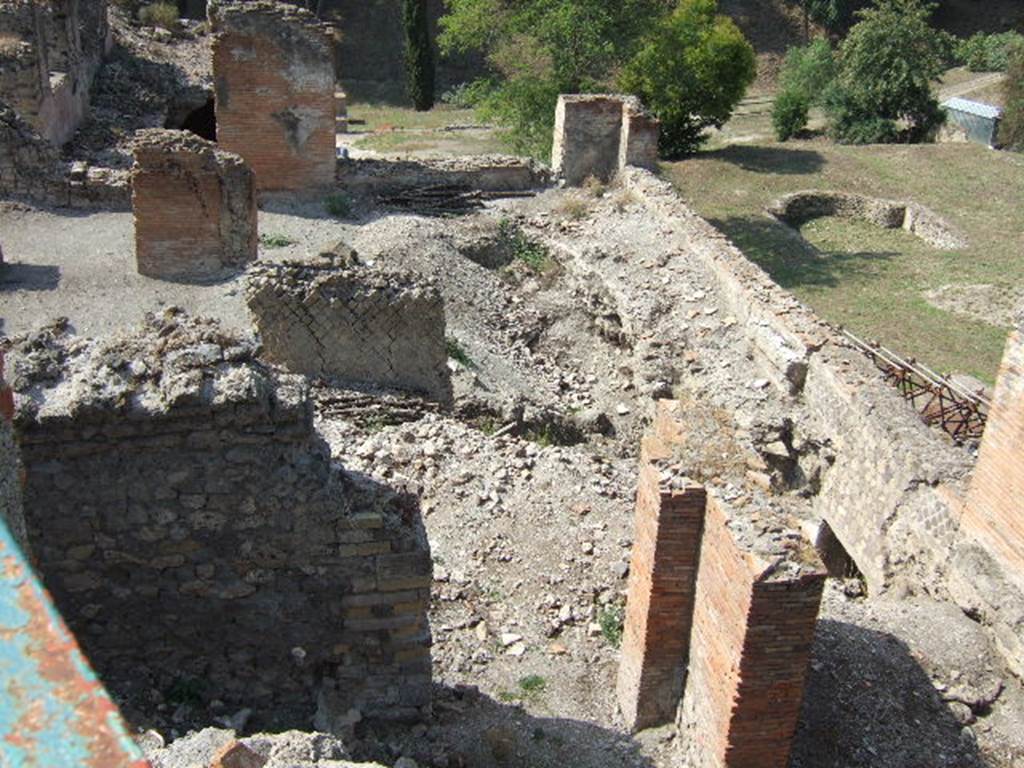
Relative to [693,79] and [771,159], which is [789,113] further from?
[693,79]

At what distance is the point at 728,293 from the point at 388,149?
14.1 meters

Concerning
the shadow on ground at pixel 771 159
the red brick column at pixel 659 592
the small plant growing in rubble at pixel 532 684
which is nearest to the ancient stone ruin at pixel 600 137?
the shadow on ground at pixel 771 159

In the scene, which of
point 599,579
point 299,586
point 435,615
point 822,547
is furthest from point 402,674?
Result: point 822,547

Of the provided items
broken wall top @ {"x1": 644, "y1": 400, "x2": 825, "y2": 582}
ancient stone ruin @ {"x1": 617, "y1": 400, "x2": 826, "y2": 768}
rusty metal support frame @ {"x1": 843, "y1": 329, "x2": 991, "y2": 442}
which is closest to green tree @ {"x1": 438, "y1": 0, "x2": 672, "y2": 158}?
rusty metal support frame @ {"x1": 843, "y1": 329, "x2": 991, "y2": 442}

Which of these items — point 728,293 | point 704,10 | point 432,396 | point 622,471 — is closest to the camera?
point 622,471

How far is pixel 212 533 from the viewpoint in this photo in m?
4.59

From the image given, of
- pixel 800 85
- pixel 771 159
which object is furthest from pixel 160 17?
pixel 800 85

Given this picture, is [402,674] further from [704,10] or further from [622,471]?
[704,10]

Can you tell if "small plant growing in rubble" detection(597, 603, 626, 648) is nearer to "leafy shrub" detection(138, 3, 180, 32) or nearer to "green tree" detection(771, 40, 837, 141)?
"green tree" detection(771, 40, 837, 141)

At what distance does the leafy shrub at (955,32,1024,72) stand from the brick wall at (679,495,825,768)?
33.3 m

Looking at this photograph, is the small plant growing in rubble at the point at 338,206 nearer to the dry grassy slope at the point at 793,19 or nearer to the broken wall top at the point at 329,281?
the broken wall top at the point at 329,281

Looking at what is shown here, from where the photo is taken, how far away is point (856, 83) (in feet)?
85.8

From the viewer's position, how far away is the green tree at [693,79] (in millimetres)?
21375

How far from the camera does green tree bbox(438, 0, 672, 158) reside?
1681 cm
